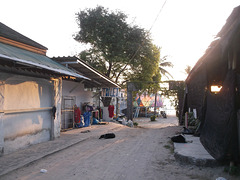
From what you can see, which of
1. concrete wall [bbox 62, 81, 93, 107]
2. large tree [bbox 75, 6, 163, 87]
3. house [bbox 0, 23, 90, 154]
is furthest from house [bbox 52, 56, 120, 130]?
large tree [bbox 75, 6, 163, 87]

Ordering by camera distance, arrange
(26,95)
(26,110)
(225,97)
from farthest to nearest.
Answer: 1. (26,95)
2. (26,110)
3. (225,97)

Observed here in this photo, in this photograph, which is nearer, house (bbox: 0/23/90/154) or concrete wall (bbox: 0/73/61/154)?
house (bbox: 0/23/90/154)

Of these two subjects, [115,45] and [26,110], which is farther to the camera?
[115,45]

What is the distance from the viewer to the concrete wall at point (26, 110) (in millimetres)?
7273

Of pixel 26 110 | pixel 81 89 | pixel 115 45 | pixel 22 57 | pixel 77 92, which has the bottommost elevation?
pixel 26 110

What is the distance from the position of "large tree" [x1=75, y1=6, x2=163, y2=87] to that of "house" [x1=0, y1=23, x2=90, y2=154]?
1507 cm

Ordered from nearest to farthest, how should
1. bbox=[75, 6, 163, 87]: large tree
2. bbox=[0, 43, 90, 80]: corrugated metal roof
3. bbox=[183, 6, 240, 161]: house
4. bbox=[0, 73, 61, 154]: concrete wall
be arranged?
1. bbox=[183, 6, 240, 161]: house
2. bbox=[0, 43, 90, 80]: corrugated metal roof
3. bbox=[0, 73, 61, 154]: concrete wall
4. bbox=[75, 6, 163, 87]: large tree

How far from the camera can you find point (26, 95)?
27.5ft

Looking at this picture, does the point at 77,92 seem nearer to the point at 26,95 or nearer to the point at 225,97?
the point at 26,95

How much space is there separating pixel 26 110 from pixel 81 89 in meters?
8.23

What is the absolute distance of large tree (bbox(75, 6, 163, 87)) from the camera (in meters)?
25.2

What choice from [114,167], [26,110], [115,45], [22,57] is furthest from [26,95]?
[115,45]

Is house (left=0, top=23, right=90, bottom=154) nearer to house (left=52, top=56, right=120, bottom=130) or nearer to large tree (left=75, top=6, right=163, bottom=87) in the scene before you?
house (left=52, top=56, right=120, bottom=130)

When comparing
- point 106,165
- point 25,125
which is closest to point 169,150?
point 106,165
